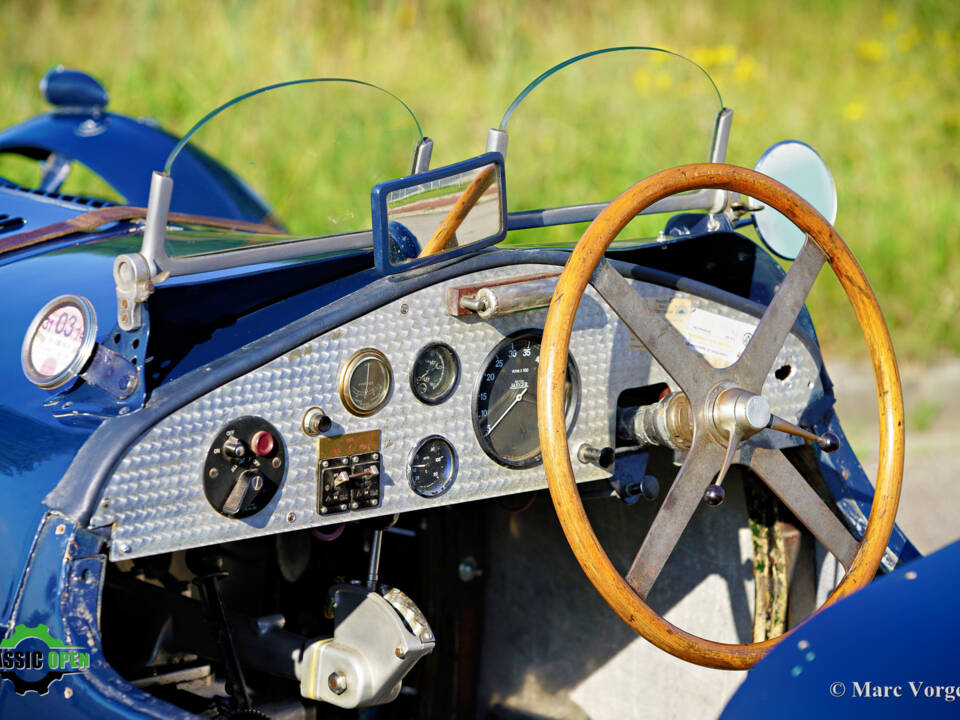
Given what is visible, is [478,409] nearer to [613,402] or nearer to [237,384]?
[613,402]

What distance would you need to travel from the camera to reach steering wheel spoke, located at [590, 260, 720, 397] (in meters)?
1.87

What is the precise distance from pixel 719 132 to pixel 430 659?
1.54m

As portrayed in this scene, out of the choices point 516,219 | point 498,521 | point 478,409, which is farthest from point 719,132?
point 498,521

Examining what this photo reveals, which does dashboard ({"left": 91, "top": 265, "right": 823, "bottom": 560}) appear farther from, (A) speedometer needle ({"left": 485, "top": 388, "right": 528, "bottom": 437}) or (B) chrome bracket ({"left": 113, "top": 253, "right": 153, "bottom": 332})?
(B) chrome bracket ({"left": 113, "top": 253, "right": 153, "bottom": 332})

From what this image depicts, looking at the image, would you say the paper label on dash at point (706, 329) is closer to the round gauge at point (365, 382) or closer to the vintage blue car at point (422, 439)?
the vintage blue car at point (422, 439)

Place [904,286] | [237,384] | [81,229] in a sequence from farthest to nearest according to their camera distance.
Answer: [904,286], [81,229], [237,384]

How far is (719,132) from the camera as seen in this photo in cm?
249

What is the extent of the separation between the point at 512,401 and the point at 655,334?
0.33 metres

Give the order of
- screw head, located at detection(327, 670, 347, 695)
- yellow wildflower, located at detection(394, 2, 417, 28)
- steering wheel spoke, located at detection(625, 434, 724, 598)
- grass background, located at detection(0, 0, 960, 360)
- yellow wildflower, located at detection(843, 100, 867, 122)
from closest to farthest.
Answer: steering wheel spoke, located at detection(625, 434, 724, 598)
screw head, located at detection(327, 670, 347, 695)
grass background, located at detection(0, 0, 960, 360)
yellow wildflower, located at detection(843, 100, 867, 122)
yellow wildflower, located at detection(394, 2, 417, 28)

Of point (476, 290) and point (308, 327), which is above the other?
point (476, 290)

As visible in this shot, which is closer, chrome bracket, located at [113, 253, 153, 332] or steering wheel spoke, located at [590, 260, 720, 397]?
chrome bracket, located at [113, 253, 153, 332]

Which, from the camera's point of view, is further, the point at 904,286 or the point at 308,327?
the point at 904,286

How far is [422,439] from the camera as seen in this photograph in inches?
78.0

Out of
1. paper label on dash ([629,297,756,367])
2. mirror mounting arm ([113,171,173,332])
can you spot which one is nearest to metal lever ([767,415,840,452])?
paper label on dash ([629,297,756,367])
